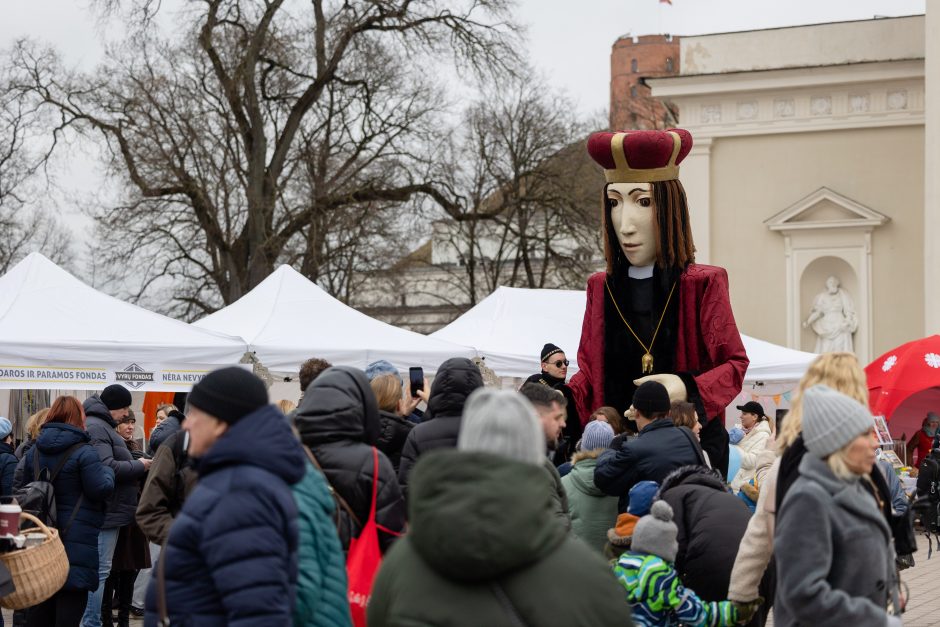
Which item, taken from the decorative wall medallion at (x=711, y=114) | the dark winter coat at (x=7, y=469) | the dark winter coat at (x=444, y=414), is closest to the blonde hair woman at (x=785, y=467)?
the dark winter coat at (x=444, y=414)

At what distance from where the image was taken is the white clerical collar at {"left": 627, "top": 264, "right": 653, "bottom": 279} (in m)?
7.65

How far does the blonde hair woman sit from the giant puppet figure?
176cm

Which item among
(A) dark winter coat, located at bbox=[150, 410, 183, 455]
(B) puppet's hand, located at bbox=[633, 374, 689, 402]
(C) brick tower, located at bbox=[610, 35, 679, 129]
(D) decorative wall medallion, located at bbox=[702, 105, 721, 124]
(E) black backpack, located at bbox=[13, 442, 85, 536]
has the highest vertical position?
(C) brick tower, located at bbox=[610, 35, 679, 129]

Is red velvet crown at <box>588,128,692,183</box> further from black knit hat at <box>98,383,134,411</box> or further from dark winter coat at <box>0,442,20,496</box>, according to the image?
dark winter coat at <box>0,442,20,496</box>

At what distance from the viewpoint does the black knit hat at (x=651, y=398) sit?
22.1 feet

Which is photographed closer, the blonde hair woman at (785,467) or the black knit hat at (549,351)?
the blonde hair woman at (785,467)

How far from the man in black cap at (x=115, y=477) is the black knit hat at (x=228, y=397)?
5.38 meters

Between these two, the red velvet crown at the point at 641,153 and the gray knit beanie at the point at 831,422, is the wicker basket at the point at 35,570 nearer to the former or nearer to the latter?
the red velvet crown at the point at 641,153

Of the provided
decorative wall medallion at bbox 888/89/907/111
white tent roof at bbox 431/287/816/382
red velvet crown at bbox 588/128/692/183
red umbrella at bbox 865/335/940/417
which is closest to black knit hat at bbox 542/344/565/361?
red velvet crown at bbox 588/128/692/183

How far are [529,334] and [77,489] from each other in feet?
25.6

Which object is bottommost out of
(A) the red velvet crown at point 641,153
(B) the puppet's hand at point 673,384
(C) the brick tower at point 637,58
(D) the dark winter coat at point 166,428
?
(D) the dark winter coat at point 166,428

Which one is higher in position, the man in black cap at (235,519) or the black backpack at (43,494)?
the man in black cap at (235,519)

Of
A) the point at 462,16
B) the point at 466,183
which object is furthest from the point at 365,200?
the point at 466,183

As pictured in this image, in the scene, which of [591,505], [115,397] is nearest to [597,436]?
[591,505]
